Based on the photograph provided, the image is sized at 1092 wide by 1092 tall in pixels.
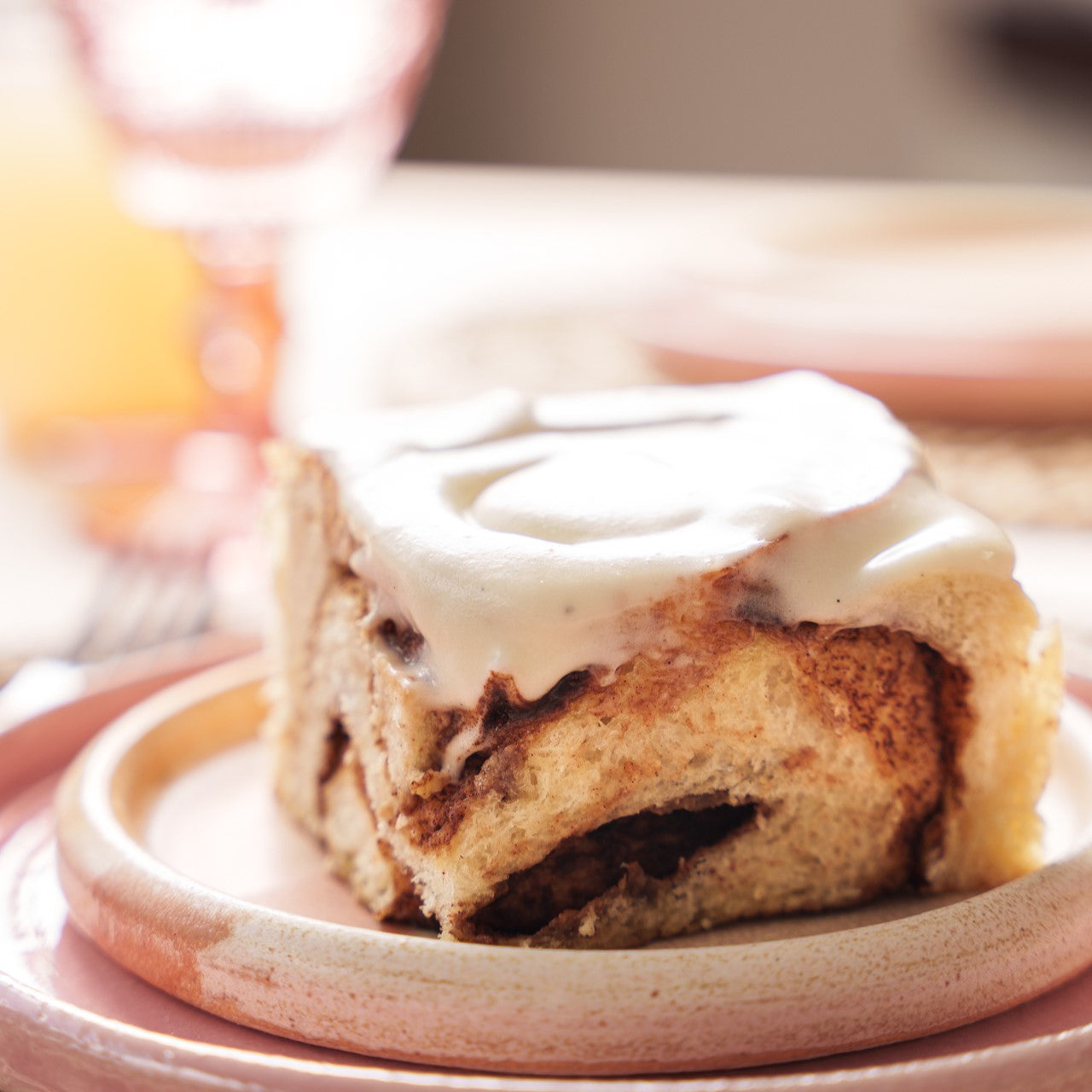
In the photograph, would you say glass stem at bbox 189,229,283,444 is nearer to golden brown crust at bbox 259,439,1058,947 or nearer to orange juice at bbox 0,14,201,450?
orange juice at bbox 0,14,201,450

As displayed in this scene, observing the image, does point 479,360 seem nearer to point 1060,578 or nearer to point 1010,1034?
point 1060,578

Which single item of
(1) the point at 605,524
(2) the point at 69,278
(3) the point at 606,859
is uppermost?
(1) the point at 605,524

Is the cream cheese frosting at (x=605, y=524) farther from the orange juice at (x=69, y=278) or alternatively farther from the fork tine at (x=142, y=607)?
the orange juice at (x=69, y=278)

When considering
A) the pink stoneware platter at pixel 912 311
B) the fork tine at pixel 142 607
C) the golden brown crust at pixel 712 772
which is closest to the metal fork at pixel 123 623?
the fork tine at pixel 142 607

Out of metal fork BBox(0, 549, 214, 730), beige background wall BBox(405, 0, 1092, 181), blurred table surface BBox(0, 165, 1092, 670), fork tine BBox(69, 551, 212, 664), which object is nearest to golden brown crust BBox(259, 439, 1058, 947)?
blurred table surface BBox(0, 165, 1092, 670)

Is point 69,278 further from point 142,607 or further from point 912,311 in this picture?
point 912,311

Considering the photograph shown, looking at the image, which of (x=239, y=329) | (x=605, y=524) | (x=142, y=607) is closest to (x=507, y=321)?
(x=239, y=329)

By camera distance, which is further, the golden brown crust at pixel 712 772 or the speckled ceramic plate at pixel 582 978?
the golden brown crust at pixel 712 772
